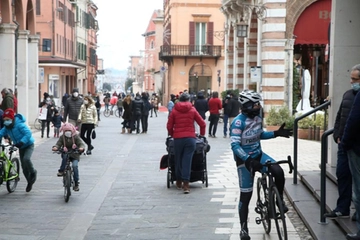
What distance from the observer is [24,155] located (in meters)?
12.3

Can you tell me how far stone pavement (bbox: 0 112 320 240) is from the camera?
9.18m

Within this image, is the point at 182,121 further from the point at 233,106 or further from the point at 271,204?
the point at 233,106

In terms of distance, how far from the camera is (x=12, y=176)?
1234 centimetres

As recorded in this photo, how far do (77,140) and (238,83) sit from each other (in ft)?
91.0

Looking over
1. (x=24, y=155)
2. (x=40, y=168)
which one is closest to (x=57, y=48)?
(x=40, y=168)

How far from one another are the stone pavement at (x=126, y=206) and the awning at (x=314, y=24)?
12358 mm

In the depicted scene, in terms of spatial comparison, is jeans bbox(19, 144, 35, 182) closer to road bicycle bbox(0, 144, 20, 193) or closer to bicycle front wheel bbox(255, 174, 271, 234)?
road bicycle bbox(0, 144, 20, 193)

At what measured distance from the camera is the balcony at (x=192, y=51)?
60.3 m

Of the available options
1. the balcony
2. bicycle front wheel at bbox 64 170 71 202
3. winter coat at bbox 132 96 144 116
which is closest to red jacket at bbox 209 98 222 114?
winter coat at bbox 132 96 144 116

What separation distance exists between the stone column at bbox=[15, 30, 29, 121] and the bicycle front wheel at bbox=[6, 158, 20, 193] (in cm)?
1460

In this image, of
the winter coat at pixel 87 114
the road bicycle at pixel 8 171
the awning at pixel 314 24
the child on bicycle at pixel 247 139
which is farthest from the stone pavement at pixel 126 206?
the awning at pixel 314 24

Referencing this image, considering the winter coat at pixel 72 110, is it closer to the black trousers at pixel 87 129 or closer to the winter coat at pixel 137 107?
the black trousers at pixel 87 129

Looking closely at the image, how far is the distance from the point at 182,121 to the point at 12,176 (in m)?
3.19

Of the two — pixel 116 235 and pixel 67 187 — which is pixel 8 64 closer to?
pixel 67 187
